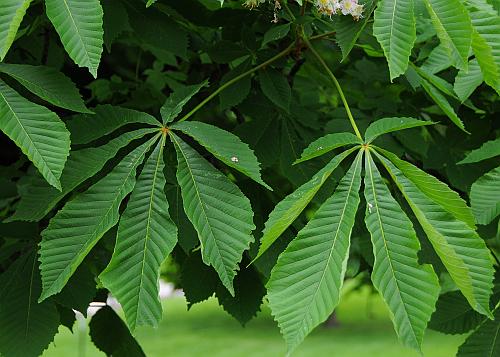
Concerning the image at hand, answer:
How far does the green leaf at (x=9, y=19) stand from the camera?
1042 mm

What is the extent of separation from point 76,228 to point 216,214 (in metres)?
0.20

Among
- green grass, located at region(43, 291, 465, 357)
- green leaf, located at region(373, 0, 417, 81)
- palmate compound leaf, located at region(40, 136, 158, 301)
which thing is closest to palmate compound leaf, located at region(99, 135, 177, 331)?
palmate compound leaf, located at region(40, 136, 158, 301)

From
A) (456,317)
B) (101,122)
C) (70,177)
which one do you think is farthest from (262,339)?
Result: (70,177)

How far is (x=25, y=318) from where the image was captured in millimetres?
1462

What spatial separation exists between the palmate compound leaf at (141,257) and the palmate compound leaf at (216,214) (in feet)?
0.14

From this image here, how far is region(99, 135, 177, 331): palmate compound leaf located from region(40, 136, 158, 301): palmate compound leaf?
25 millimetres

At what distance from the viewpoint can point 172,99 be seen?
4.54 ft

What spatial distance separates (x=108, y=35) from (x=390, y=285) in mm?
751

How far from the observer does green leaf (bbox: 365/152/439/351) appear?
41.1 inches

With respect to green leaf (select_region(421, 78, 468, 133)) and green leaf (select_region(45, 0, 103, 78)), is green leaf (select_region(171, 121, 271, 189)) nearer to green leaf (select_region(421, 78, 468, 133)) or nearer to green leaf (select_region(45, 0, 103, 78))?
green leaf (select_region(45, 0, 103, 78))

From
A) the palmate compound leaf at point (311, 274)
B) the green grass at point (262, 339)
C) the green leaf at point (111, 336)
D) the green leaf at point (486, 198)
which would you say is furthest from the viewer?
the green grass at point (262, 339)

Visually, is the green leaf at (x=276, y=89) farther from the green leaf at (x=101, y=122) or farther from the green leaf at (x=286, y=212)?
the green leaf at (x=286, y=212)

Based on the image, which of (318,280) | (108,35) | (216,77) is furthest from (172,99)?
(216,77)

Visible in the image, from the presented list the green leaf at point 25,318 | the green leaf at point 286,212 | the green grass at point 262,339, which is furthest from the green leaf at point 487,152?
the green grass at point 262,339
